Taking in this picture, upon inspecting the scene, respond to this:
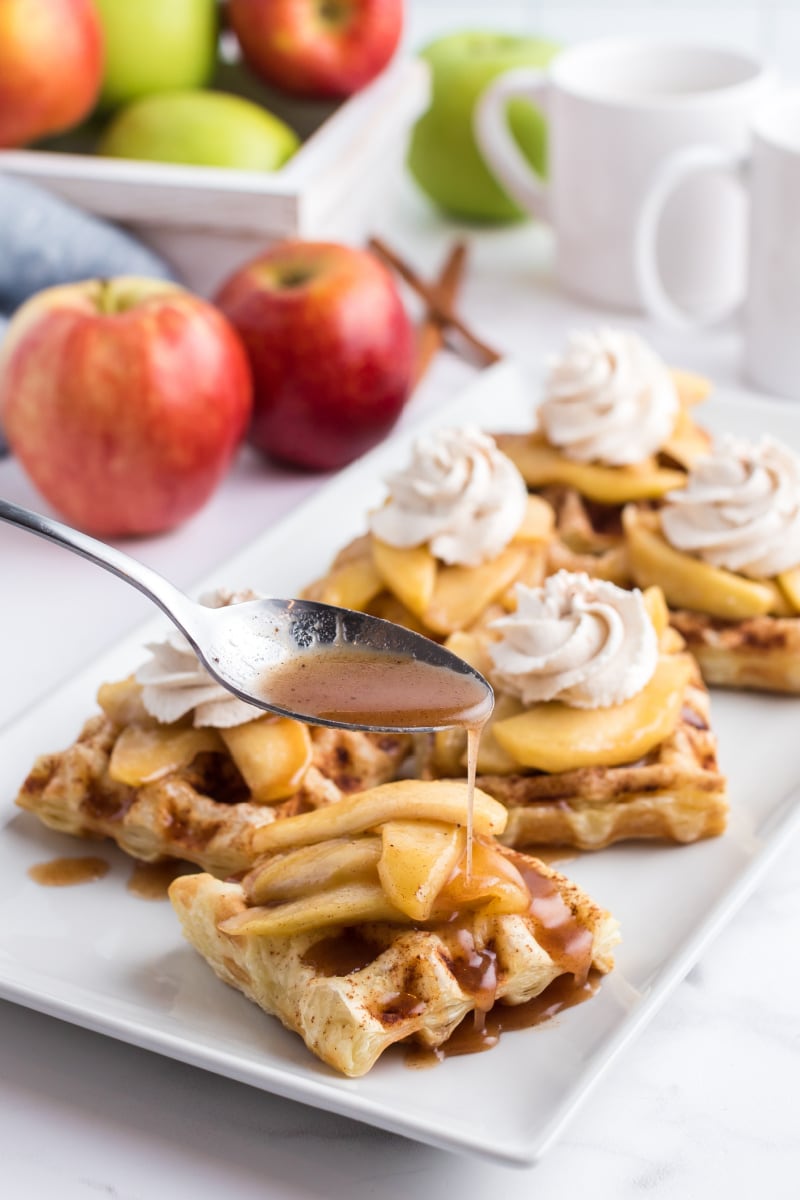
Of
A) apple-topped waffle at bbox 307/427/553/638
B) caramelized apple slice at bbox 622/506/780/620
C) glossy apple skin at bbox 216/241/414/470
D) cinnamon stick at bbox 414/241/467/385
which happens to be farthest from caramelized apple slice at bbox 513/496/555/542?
cinnamon stick at bbox 414/241/467/385

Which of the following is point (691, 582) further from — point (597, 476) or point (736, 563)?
point (597, 476)

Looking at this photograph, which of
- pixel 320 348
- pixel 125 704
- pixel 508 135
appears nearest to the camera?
→ pixel 125 704

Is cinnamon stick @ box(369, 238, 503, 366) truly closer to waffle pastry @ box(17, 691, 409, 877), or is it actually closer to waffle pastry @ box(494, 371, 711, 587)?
waffle pastry @ box(494, 371, 711, 587)

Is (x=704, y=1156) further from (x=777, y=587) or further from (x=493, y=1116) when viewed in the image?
(x=777, y=587)

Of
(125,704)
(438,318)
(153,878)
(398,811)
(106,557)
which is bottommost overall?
(438,318)

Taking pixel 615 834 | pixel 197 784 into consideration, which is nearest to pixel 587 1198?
pixel 615 834

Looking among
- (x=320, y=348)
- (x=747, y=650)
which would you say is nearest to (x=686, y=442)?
(x=747, y=650)

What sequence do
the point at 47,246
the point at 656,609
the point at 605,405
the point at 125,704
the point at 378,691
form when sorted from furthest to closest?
the point at 47,246 < the point at 605,405 < the point at 656,609 < the point at 125,704 < the point at 378,691
